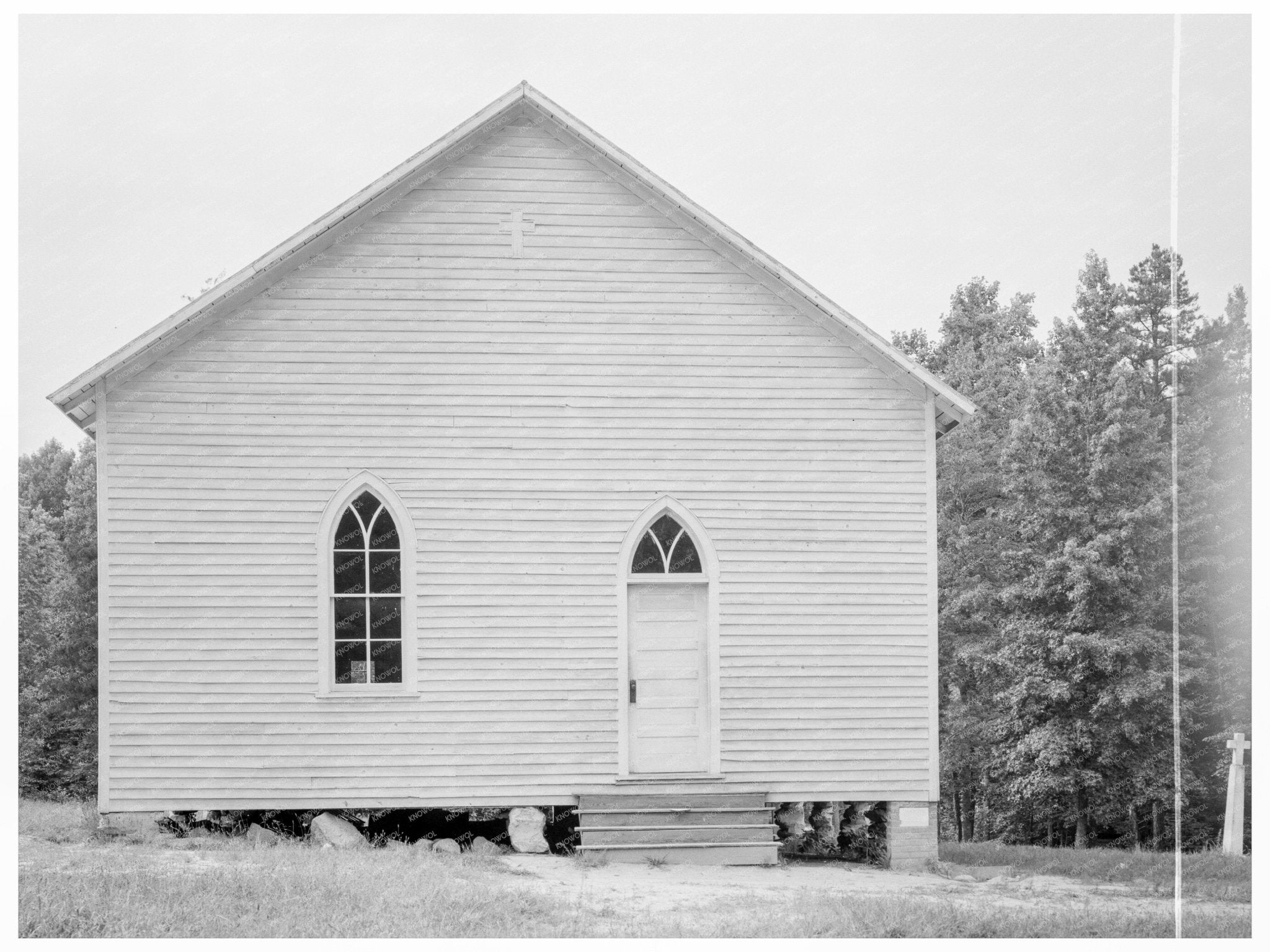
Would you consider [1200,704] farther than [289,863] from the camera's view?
Yes

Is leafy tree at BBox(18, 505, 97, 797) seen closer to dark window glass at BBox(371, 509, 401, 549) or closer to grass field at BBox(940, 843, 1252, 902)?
dark window glass at BBox(371, 509, 401, 549)

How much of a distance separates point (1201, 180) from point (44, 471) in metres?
14.0

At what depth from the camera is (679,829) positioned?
1162 cm

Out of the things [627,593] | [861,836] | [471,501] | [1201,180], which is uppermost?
[1201,180]

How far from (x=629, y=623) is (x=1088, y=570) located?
958 cm

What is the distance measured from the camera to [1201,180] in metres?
10.6

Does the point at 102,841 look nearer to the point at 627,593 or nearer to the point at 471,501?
the point at 471,501

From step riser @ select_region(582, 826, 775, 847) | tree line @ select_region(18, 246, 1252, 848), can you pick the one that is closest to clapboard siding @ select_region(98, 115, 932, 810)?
step riser @ select_region(582, 826, 775, 847)

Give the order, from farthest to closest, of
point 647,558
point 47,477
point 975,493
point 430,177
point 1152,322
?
point 975,493
point 1152,322
point 47,477
point 647,558
point 430,177

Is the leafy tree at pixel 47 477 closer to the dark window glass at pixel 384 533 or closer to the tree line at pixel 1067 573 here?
the tree line at pixel 1067 573

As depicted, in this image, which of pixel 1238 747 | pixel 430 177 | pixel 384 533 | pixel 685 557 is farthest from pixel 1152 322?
pixel 384 533

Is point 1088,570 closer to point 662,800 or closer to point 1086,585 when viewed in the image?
point 1086,585

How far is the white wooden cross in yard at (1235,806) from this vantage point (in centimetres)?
1335
